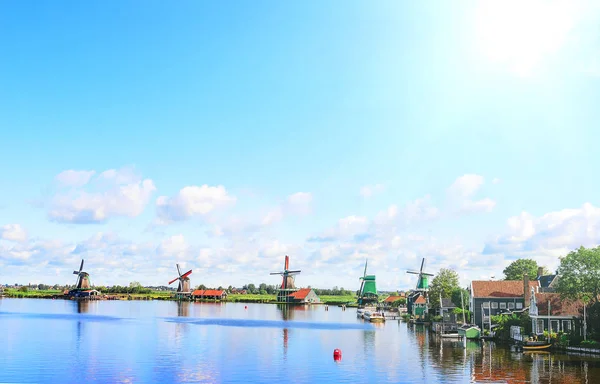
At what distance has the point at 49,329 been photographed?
89375mm

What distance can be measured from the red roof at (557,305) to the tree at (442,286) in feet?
131

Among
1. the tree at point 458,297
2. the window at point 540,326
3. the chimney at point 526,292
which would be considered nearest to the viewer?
the window at point 540,326

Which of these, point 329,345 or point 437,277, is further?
point 437,277

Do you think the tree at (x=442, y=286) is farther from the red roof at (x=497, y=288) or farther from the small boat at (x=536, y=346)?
the small boat at (x=536, y=346)

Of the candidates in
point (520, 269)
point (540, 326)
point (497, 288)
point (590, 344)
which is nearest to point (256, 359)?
point (590, 344)

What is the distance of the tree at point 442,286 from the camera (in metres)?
118

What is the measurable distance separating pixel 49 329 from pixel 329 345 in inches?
Answer: 1821

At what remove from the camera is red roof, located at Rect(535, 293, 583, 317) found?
7494 cm

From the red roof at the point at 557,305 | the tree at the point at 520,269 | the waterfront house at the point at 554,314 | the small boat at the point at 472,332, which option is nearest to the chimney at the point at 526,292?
the small boat at the point at 472,332

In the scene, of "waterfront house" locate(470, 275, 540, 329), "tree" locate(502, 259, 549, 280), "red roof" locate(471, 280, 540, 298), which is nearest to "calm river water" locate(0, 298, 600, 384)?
"waterfront house" locate(470, 275, 540, 329)

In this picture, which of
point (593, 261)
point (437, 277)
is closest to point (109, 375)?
point (593, 261)

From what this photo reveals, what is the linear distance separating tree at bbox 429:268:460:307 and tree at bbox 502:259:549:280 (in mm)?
19278

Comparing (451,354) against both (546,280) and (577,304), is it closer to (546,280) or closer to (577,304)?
(577,304)

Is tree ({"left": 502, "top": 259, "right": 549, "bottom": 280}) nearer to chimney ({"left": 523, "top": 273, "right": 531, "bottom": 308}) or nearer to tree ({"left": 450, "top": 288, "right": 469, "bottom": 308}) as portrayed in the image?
tree ({"left": 450, "top": 288, "right": 469, "bottom": 308})
